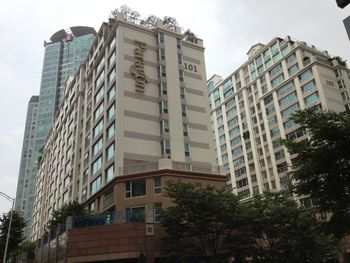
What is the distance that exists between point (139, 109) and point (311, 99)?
37.5 m

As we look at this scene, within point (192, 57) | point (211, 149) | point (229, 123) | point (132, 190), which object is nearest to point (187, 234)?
point (132, 190)

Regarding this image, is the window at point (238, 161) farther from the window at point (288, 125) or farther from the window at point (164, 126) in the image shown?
the window at point (164, 126)

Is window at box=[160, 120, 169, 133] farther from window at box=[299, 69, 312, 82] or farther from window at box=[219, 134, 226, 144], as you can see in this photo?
window at box=[219, 134, 226, 144]

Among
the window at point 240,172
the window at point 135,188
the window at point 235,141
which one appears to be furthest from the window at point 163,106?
the window at point 235,141

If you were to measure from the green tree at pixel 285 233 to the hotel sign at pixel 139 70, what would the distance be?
75.4ft

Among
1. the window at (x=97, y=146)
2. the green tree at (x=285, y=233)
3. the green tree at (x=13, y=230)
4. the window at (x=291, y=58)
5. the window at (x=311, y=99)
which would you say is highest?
the window at (x=291, y=58)

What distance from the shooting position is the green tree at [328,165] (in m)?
15.9

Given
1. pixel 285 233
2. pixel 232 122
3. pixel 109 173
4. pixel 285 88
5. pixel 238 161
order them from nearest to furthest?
pixel 285 233 < pixel 109 173 < pixel 285 88 < pixel 238 161 < pixel 232 122

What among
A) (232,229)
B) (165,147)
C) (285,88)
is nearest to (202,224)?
(232,229)

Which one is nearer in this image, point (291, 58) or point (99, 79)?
point (99, 79)

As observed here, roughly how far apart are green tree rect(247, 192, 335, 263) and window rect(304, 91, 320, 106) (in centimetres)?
4243

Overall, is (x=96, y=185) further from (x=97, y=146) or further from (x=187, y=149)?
(x=187, y=149)

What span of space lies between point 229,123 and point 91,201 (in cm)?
5149

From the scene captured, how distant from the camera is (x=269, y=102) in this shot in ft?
260
